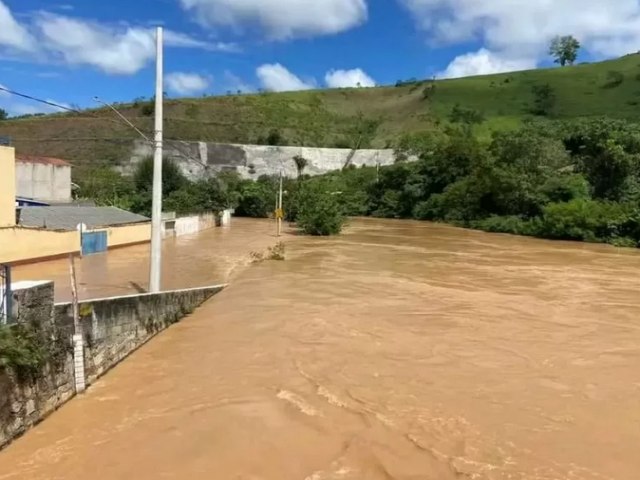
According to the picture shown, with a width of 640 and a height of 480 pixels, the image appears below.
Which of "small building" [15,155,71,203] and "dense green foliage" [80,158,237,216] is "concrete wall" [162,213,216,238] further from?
"small building" [15,155,71,203]

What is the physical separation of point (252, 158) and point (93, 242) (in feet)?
167

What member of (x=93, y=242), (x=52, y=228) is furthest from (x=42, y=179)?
(x=52, y=228)

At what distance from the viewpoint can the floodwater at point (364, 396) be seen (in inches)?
271

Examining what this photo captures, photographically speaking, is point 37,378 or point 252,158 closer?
point 37,378

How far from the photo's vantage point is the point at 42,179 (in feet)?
121

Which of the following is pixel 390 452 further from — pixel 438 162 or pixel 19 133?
pixel 19 133

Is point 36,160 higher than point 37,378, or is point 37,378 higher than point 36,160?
point 36,160

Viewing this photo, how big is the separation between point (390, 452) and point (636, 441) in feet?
10.2

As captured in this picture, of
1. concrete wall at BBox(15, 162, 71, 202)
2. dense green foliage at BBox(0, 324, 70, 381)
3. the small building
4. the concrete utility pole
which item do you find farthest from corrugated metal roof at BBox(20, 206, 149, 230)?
dense green foliage at BBox(0, 324, 70, 381)

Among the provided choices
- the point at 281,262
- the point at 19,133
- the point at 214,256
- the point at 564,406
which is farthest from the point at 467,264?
the point at 19,133

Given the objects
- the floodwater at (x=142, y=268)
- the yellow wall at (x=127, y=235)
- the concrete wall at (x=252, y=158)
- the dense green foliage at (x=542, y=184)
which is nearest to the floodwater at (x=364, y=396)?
the floodwater at (x=142, y=268)

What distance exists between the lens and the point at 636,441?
759cm

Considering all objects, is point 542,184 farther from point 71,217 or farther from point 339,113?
point 339,113

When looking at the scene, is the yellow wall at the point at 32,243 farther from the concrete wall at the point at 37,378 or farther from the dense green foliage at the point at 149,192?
the dense green foliage at the point at 149,192
